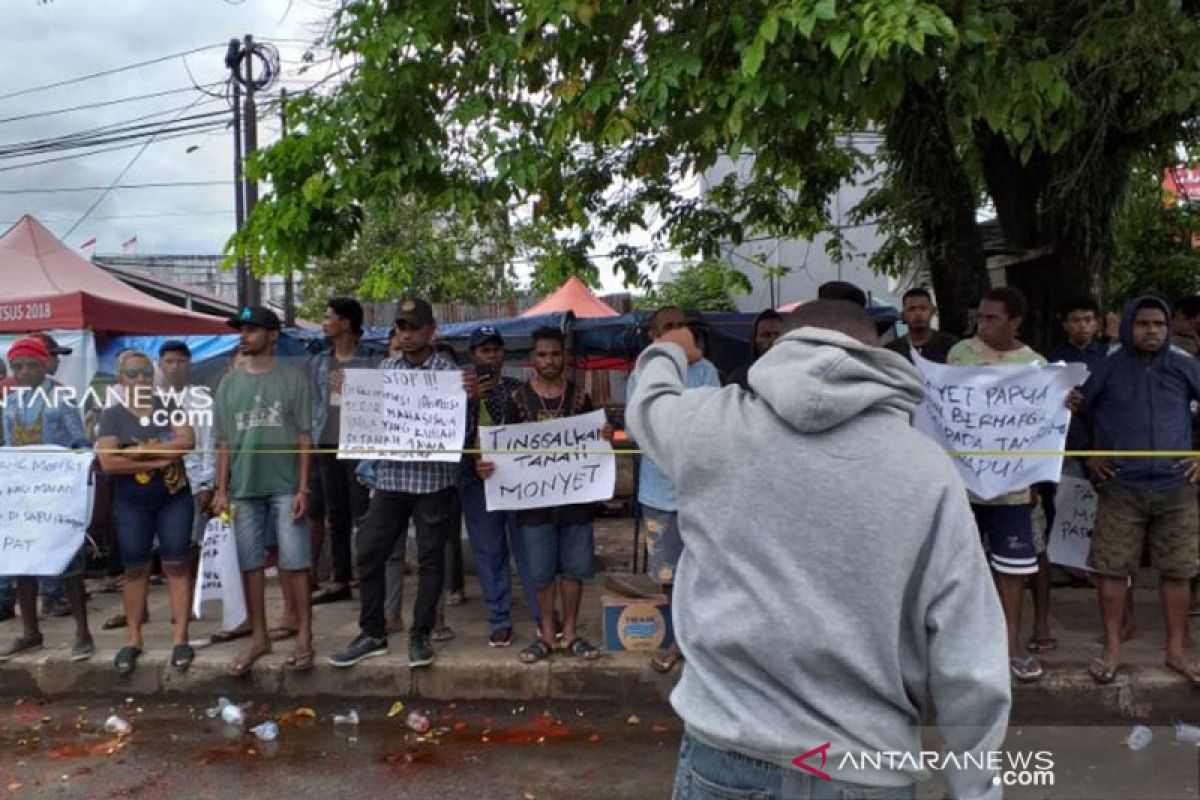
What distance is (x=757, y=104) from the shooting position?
424 cm

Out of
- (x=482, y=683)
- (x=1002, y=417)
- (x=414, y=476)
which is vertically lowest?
(x=482, y=683)

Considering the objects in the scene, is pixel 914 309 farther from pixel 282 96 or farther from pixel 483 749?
Result: pixel 282 96

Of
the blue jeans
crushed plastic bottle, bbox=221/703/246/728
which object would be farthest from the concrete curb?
the blue jeans

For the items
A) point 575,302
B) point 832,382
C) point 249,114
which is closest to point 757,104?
point 832,382

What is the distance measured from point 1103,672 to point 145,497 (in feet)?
18.0

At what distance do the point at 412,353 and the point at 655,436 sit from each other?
3.76 meters

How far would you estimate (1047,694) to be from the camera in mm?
5090

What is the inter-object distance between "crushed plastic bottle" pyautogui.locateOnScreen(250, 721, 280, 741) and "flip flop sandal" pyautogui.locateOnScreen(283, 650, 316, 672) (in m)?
0.47

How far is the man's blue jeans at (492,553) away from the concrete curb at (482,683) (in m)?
0.26

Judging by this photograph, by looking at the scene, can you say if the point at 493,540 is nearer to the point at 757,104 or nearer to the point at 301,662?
the point at 301,662

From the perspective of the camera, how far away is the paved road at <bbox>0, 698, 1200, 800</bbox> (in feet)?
14.1

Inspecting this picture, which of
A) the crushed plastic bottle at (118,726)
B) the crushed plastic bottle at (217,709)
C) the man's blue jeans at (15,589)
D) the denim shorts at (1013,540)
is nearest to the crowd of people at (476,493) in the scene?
the denim shorts at (1013,540)

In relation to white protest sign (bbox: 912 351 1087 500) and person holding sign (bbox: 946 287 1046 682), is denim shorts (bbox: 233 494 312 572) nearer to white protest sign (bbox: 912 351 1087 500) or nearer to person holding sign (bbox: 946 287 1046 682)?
white protest sign (bbox: 912 351 1087 500)

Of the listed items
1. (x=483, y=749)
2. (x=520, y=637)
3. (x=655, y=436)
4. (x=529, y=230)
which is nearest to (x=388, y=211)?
(x=520, y=637)
